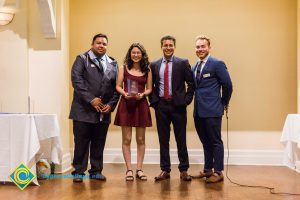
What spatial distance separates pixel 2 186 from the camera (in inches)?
134

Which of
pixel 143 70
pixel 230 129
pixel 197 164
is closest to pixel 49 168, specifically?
pixel 143 70

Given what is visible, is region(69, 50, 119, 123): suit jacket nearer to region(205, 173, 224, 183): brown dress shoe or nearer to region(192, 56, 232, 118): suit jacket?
region(192, 56, 232, 118): suit jacket

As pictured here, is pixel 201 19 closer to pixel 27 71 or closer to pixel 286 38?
pixel 286 38

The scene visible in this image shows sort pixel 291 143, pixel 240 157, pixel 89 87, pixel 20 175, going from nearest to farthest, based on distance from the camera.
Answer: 1. pixel 20 175
2. pixel 89 87
3. pixel 291 143
4. pixel 240 157

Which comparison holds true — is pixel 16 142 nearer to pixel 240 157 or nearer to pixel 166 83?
pixel 166 83

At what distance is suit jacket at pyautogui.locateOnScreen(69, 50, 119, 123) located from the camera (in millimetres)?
3613

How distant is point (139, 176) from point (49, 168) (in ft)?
3.21

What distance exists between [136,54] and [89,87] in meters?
0.55

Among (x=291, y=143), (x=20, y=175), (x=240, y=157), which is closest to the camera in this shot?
(x=20, y=175)

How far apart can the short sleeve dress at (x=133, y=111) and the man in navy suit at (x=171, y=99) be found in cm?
12

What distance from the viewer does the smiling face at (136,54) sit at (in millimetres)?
3700

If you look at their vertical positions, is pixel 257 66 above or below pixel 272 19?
below

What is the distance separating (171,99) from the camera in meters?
3.69

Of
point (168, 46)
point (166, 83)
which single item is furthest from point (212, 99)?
point (168, 46)
